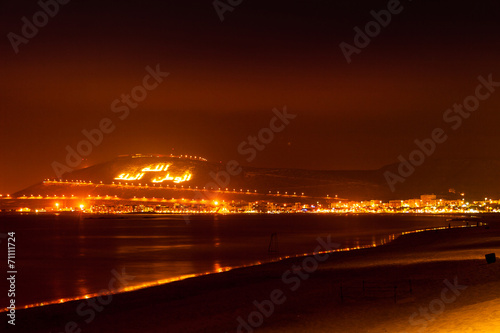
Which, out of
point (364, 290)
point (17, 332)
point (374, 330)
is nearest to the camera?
point (374, 330)

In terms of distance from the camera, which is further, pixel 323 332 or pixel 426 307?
pixel 426 307

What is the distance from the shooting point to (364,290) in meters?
15.3

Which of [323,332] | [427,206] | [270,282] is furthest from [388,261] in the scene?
[427,206]

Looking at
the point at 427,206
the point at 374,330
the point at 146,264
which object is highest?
the point at 427,206

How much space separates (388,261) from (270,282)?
6419 mm

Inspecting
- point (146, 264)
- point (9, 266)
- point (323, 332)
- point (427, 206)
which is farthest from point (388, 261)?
point (427, 206)

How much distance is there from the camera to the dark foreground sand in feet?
38.1

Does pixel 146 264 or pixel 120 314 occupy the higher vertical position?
pixel 146 264

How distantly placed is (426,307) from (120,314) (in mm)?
7287

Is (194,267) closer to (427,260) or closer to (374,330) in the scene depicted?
(427,260)

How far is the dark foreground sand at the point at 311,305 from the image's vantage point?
11617mm

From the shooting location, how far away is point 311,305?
14.4 meters

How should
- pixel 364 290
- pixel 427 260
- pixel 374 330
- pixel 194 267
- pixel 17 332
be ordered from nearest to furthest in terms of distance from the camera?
pixel 374 330 → pixel 17 332 → pixel 364 290 → pixel 427 260 → pixel 194 267

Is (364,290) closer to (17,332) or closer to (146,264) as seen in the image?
(17,332)
